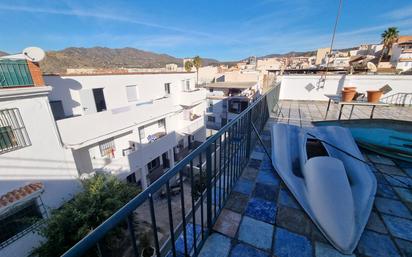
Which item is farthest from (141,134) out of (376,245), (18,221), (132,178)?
(376,245)

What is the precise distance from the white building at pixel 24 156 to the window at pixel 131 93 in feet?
17.6

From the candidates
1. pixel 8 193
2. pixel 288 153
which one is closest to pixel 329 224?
pixel 288 153

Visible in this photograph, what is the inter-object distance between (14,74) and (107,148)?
14.6ft

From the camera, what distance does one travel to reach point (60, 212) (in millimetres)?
5184

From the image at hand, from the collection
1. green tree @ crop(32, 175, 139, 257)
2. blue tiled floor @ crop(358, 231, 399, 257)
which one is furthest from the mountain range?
blue tiled floor @ crop(358, 231, 399, 257)

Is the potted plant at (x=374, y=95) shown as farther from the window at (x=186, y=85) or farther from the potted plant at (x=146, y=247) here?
the window at (x=186, y=85)

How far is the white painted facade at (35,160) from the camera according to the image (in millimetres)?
4824

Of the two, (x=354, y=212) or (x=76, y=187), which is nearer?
(x=354, y=212)

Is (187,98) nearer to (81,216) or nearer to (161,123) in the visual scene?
(161,123)

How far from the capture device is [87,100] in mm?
8602

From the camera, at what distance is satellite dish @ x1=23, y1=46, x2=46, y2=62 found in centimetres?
544

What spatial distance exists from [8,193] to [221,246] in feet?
21.2

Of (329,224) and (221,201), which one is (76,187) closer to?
(221,201)

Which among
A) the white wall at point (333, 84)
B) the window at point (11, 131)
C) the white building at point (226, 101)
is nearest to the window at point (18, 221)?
the window at point (11, 131)
